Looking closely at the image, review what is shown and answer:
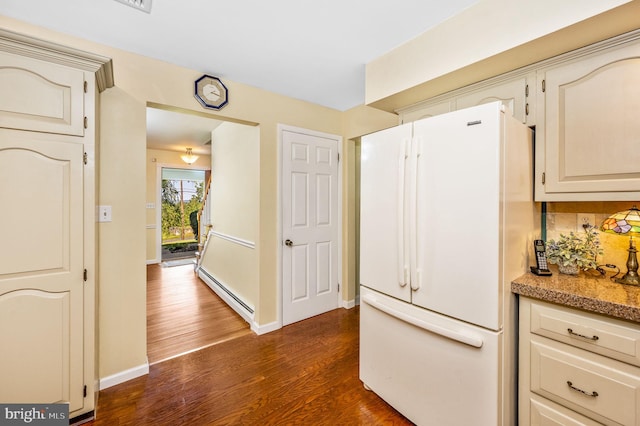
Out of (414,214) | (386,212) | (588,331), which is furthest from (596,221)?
(386,212)

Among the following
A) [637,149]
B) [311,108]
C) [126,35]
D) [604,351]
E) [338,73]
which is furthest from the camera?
[311,108]

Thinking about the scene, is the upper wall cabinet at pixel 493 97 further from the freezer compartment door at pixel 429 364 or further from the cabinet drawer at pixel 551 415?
the cabinet drawer at pixel 551 415

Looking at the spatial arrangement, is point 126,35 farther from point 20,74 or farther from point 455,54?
point 455,54

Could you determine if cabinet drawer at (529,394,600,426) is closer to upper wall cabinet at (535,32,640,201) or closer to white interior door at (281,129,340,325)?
upper wall cabinet at (535,32,640,201)

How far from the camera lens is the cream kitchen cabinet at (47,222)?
140 centimetres

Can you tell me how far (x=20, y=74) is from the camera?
55.6 inches

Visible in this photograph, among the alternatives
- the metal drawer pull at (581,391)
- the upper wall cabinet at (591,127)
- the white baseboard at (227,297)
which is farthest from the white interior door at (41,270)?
the upper wall cabinet at (591,127)

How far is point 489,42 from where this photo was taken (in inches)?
60.0

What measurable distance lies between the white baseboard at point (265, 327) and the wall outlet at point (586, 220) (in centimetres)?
261

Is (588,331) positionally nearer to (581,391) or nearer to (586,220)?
(581,391)

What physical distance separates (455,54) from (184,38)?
182 cm

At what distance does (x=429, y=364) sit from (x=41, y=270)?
87.3 inches

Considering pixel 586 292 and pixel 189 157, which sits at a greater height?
pixel 189 157

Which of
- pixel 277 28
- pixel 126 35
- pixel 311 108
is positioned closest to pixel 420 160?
pixel 277 28
